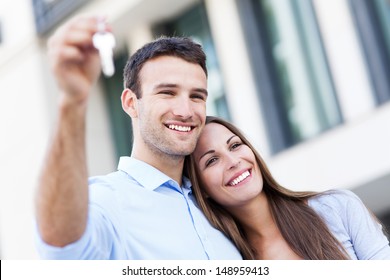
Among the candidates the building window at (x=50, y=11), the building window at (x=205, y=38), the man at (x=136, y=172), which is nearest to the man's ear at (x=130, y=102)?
the man at (x=136, y=172)

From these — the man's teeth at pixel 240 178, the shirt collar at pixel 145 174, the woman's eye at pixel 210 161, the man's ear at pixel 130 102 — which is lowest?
the man's teeth at pixel 240 178

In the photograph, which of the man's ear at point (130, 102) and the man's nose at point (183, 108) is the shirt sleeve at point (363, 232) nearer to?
the man's nose at point (183, 108)

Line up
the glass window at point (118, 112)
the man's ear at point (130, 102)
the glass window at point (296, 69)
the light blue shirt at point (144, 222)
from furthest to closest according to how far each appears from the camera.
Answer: the glass window at point (118, 112) < the glass window at point (296, 69) < the man's ear at point (130, 102) < the light blue shirt at point (144, 222)

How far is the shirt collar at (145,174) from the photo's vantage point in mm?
2211

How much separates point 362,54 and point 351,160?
90 centimetres

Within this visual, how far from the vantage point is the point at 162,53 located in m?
2.26

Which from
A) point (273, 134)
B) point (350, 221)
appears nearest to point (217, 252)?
point (350, 221)

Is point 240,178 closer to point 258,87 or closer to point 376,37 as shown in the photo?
point 376,37

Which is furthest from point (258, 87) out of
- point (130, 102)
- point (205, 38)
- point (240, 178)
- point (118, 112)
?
point (130, 102)

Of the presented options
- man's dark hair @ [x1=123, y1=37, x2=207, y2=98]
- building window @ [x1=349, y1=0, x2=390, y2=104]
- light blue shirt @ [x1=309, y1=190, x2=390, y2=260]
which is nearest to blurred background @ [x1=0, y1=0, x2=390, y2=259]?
building window @ [x1=349, y1=0, x2=390, y2=104]

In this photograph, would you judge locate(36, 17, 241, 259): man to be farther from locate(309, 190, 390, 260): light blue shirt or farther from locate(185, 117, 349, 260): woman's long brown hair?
locate(309, 190, 390, 260): light blue shirt

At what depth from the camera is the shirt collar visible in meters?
2.21

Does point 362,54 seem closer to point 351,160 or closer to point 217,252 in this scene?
point 351,160
